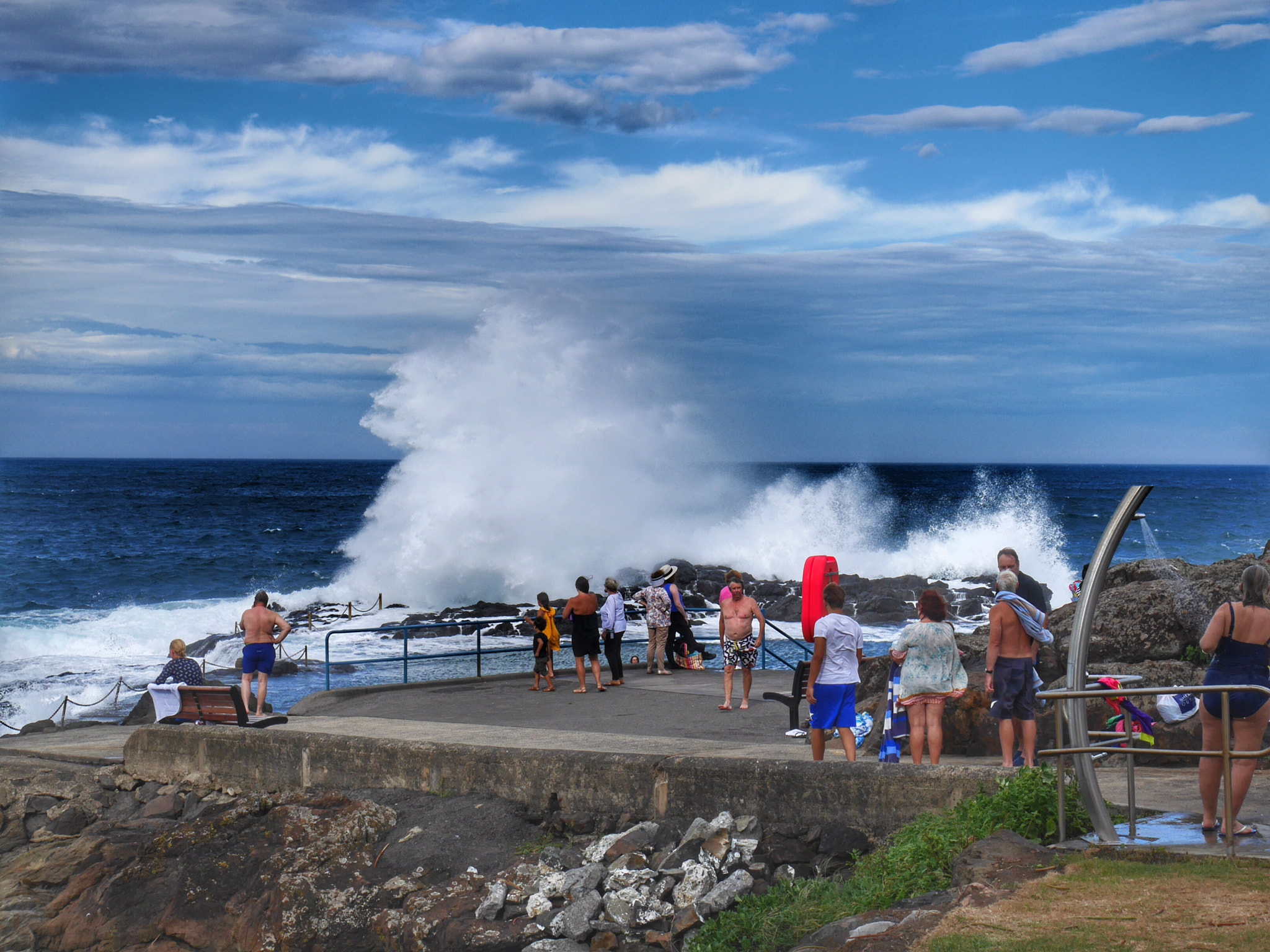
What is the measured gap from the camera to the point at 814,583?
1041 cm

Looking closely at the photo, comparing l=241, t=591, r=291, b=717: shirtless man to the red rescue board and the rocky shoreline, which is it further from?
the red rescue board

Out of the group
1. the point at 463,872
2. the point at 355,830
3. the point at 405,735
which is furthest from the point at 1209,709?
the point at 405,735

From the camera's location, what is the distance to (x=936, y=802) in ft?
21.4

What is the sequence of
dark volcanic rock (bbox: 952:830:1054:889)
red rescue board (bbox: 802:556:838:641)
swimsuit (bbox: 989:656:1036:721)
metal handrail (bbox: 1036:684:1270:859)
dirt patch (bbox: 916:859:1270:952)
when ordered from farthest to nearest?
red rescue board (bbox: 802:556:838:641) → swimsuit (bbox: 989:656:1036:721) → dark volcanic rock (bbox: 952:830:1054:889) → metal handrail (bbox: 1036:684:1270:859) → dirt patch (bbox: 916:859:1270:952)

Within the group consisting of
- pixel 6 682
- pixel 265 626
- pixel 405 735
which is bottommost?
pixel 6 682

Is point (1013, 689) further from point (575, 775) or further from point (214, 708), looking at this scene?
point (214, 708)

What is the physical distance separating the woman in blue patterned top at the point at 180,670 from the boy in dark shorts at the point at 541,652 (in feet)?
12.6

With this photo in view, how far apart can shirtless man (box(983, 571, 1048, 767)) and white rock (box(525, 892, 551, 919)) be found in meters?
3.11

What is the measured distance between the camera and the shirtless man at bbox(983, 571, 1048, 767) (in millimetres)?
7137

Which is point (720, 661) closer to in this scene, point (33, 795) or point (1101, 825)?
point (33, 795)

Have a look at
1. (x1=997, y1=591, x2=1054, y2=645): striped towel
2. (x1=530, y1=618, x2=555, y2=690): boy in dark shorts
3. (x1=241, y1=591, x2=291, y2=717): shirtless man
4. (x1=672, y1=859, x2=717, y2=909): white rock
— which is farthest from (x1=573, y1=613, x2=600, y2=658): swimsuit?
(x1=997, y1=591, x2=1054, y2=645): striped towel

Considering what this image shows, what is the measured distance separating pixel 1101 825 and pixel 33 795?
8.78 metres

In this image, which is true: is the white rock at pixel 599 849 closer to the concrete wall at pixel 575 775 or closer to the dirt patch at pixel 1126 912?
the concrete wall at pixel 575 775

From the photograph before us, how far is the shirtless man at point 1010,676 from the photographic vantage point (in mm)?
7137
